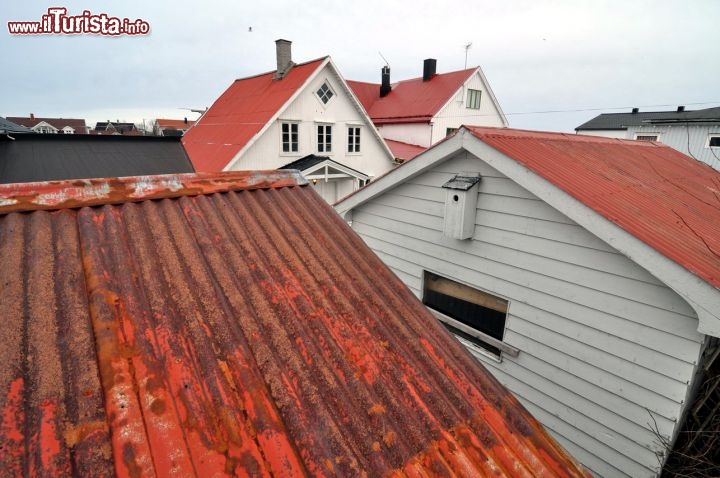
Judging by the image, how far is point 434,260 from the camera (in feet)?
16.5

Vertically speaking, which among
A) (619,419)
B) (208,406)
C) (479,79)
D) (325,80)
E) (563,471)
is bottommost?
(619,419)

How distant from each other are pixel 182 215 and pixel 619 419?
4.22 m

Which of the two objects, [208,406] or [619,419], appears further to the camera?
[619,419]

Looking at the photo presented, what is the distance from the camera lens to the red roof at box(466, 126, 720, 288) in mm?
3096

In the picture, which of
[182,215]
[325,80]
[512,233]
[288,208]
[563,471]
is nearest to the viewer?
[563,471]

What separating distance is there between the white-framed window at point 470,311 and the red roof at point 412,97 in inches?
779

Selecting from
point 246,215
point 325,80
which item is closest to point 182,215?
point 246,215

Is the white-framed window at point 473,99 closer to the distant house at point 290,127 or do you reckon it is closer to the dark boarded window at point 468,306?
the distant house at point 290,127

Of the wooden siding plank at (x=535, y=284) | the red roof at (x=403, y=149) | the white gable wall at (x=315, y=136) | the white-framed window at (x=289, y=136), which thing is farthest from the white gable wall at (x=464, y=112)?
the wooden siding plank at (x=535, y=284)

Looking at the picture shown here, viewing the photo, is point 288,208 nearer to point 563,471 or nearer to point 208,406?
point 208,406

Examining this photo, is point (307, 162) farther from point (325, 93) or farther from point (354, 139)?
point (354, 139)

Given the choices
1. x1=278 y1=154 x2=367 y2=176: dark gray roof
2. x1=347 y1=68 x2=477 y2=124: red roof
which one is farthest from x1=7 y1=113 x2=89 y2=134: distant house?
x1=278 y1=154 x2=367 y2=176: dark gray roof

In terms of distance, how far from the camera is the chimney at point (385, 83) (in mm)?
27045

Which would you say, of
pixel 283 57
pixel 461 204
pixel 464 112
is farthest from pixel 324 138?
pixel 461 204
